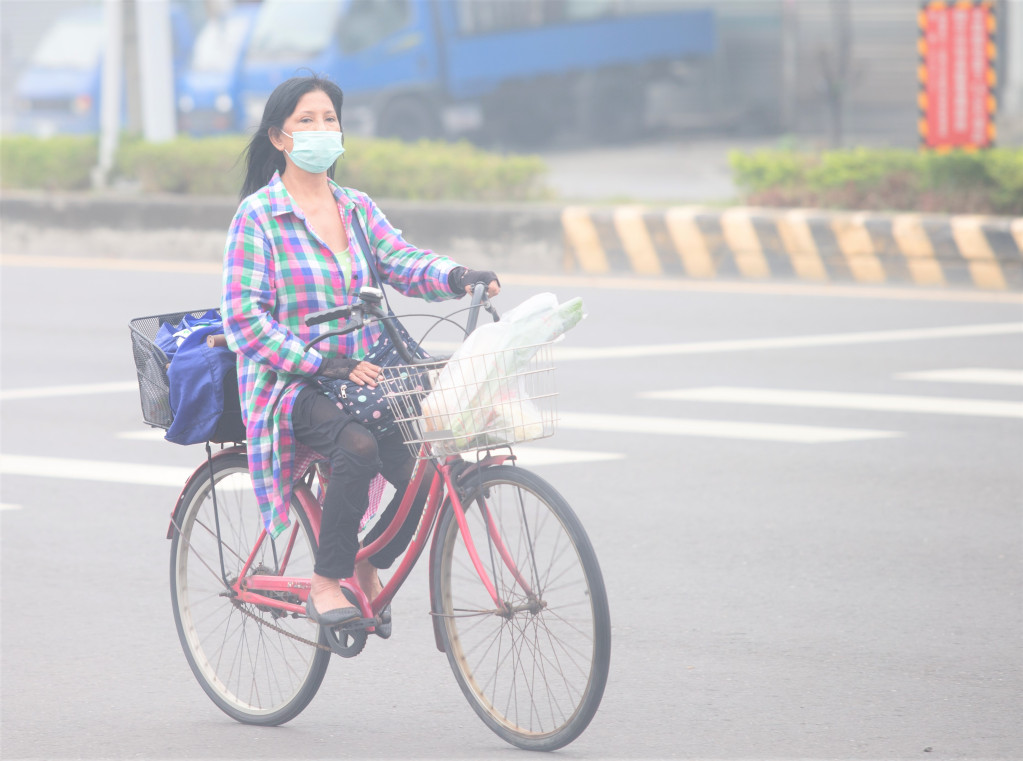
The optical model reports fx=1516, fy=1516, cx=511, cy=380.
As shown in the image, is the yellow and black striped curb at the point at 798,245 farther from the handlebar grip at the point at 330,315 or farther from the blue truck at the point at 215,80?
the blue truck at the point at 215,80

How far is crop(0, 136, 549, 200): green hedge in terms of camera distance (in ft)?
45.2

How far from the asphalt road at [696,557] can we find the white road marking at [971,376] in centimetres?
2

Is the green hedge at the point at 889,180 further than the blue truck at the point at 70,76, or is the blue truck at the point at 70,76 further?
the blue truck at the point at 70,76

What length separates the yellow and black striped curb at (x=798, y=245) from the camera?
1125 cm

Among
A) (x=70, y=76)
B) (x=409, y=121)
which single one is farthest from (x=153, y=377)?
(x=70, y=76)

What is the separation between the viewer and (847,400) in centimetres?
809

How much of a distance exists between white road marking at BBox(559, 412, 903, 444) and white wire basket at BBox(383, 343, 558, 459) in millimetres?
3566

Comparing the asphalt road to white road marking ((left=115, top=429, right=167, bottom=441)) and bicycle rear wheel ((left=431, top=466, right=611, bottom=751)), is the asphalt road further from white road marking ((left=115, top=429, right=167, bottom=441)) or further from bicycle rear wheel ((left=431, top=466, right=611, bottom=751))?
bicycle rear wheel ((left=431, top=466, right=611, bottom=751))

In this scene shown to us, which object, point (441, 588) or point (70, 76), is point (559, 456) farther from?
point (70, 76)

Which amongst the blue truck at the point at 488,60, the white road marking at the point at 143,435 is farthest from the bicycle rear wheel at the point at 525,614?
the blue truck at the point at 488,60

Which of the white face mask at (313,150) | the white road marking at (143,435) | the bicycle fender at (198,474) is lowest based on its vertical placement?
the white road marking at (143,435)

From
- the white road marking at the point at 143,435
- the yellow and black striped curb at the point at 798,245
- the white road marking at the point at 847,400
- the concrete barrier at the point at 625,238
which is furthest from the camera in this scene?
the concrete barrier at the point at 625,238

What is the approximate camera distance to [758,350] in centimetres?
944

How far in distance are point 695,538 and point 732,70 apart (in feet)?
70.7
